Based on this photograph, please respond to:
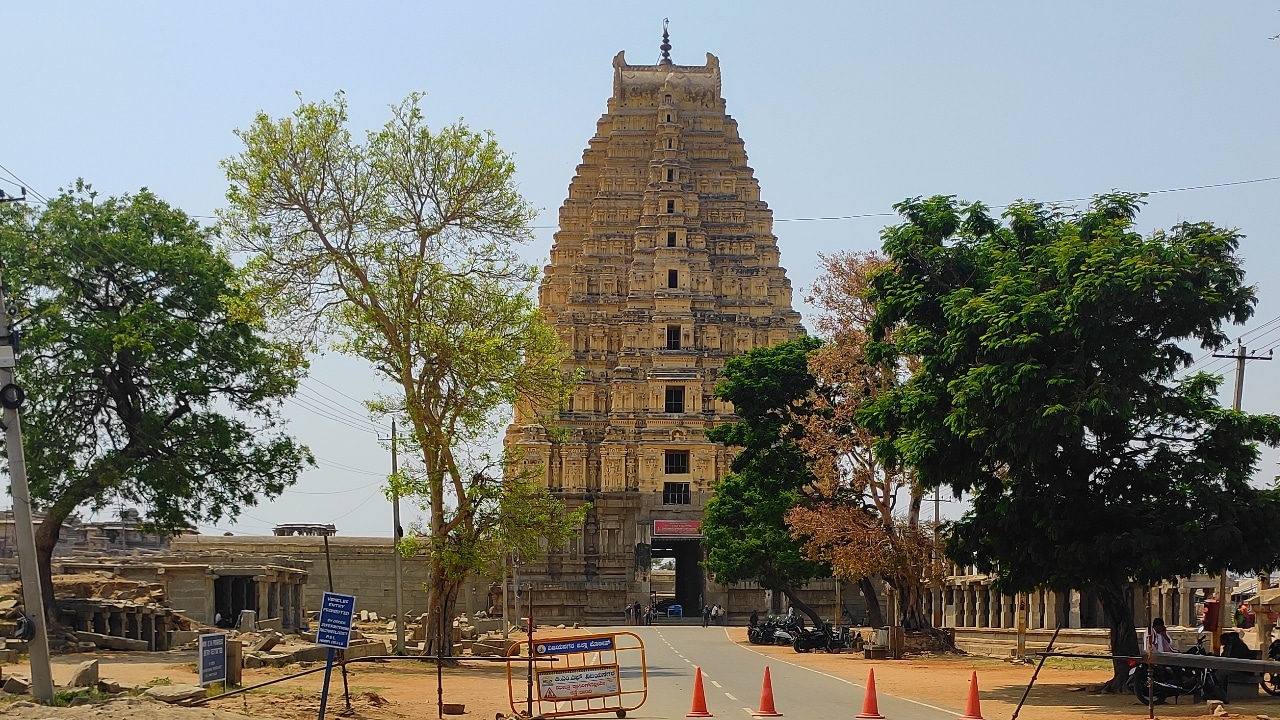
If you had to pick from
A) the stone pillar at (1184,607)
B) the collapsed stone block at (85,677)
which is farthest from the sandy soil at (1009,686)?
the collapsed stone block at (85,677)

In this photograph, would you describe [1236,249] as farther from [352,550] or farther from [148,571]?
[352,550]

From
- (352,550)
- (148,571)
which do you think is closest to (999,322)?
A: (148,571)

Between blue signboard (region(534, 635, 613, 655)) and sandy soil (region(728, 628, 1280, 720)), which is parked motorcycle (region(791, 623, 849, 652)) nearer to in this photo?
sandy soil (region(728, 628, 1280, 720))

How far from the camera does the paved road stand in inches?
863

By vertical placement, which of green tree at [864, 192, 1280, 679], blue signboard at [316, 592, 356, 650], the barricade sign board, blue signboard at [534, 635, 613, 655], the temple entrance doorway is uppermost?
green tree at [864, 192, 1280, 679]

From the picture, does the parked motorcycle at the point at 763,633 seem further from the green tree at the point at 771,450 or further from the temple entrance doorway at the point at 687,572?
the temple entrance doorway at the point at 687,572

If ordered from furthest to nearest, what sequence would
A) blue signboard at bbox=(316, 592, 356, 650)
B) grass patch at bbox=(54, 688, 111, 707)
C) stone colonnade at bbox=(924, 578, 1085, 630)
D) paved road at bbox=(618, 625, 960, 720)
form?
stone colonnade at bbox=(924, 578, 1085, 630) < paved road at bbox=(618, 625, 960, 720) < grass patch at bbox=(54, 688, 111, 707) < blue signboard at bbox=(316, 592, 356, 650)

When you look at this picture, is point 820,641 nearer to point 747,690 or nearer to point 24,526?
point 747,690

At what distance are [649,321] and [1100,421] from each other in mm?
57819

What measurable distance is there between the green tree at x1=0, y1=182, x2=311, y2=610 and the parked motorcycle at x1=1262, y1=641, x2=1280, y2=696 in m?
25.0

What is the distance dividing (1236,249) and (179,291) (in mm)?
29248

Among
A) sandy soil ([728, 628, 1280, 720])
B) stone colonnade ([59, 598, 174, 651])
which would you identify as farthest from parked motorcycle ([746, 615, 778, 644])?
stone colonnade ([59, 598, 174, 651])

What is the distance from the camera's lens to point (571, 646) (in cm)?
1983

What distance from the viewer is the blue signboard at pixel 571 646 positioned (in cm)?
1961
